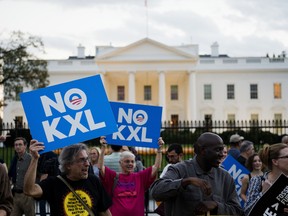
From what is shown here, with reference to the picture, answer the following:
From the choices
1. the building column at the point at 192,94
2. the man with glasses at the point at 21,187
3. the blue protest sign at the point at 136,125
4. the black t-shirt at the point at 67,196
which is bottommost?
the man with glasses at the point at 21,187

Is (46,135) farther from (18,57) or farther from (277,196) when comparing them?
(18,57)

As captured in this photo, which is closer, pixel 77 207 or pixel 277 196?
pixel 277 196

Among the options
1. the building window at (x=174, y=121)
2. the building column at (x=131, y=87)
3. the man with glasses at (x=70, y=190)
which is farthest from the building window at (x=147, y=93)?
the man with glasses at (x=70, y=190)

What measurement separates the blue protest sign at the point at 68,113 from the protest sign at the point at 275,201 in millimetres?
1437

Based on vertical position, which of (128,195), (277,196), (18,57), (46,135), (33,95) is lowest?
(128,195)

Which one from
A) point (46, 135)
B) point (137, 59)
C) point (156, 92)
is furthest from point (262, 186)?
point (156, 92)

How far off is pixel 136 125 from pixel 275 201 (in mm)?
3004

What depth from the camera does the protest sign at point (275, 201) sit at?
343cm

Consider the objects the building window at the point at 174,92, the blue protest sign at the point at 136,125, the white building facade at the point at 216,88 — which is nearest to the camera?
the blue protest sign at the point at 136,125

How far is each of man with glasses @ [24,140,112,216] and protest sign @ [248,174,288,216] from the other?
117 centimetres

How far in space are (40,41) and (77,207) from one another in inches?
1196

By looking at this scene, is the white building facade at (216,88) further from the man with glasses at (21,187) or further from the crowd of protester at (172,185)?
the crowd of protester at (172,185)

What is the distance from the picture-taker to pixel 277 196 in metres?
3.44

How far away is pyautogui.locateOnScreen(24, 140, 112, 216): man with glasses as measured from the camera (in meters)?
3.71
